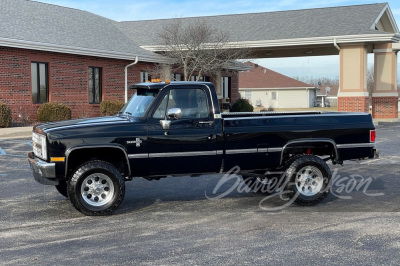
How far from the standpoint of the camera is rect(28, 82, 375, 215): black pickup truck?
7.78 meters

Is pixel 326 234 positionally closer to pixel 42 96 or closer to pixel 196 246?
pixel 196 246

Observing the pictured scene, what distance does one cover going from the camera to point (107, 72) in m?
29.0

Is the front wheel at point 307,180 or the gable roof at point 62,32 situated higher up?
the gable roof at point 62,32

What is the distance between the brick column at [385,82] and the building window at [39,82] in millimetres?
18874

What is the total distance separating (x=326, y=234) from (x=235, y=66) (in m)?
30.8

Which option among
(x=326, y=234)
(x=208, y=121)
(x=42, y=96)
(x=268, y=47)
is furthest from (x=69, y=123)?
(x=268, y=47)

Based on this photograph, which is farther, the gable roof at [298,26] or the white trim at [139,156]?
the gable roof at [298,26]

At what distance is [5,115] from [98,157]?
15440mm

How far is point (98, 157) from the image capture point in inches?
323

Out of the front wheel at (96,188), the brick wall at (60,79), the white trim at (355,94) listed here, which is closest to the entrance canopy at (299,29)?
the white trim at (355,94)

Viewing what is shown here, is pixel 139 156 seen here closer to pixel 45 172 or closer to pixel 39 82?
pixel 45 172

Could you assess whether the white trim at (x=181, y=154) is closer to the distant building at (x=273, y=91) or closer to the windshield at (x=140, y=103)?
the windshield at (x=140, y=103)

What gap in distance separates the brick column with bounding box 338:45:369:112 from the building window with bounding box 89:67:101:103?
12.8m

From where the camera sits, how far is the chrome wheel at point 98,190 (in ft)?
25.8
